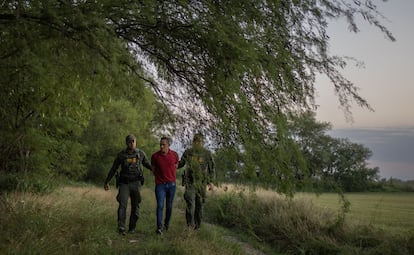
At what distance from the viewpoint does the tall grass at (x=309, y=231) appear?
1018cm

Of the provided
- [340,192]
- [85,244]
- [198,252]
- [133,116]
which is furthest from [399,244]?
[133,116]

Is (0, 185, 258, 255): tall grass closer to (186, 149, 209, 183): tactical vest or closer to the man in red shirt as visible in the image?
the man in red shirt

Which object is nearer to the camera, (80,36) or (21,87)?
(80,36)

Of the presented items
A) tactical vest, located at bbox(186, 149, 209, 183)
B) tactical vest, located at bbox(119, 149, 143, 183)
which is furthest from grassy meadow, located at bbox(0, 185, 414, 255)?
tactical vest, located at bbox(119, 149, 143, 183)

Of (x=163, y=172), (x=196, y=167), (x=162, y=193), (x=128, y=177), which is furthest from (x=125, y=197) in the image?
(x=196, y=167)

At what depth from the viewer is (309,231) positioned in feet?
38.6

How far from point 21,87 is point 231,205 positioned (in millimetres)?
9020

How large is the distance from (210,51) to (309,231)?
843 cm

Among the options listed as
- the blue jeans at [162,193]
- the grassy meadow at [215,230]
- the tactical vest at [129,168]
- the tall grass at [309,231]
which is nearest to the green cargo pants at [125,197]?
the tactical vest at [129,168]

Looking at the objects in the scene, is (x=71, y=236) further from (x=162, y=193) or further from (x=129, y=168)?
(x=162, y=193)

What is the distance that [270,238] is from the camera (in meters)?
12.1

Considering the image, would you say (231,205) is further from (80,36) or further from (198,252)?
(80,36)

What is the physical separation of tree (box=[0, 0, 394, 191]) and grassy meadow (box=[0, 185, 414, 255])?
0.89 meters

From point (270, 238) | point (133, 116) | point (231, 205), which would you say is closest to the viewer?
point (270, 238)
